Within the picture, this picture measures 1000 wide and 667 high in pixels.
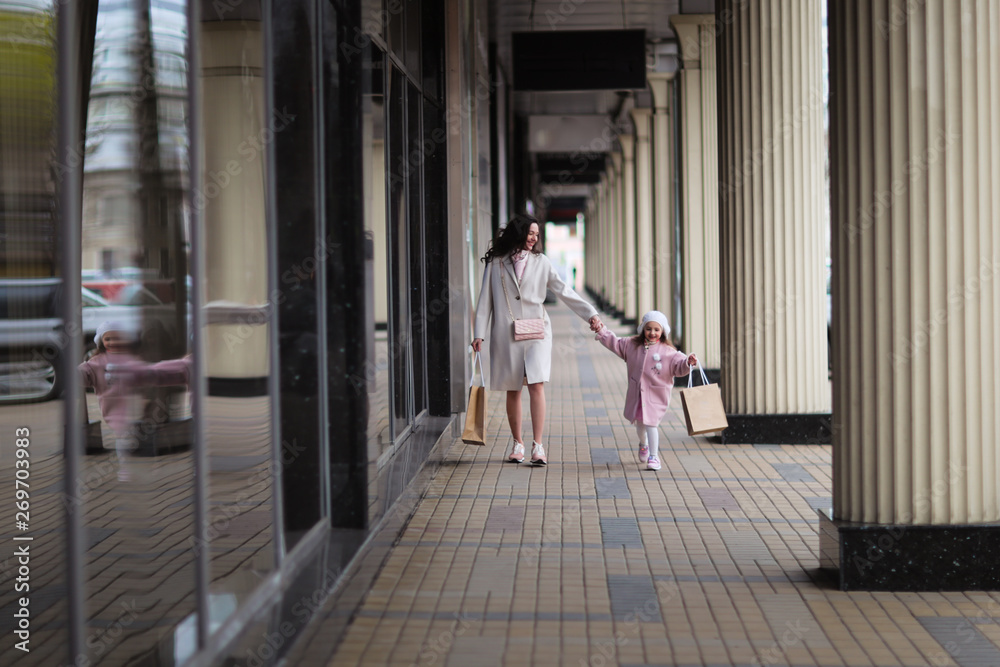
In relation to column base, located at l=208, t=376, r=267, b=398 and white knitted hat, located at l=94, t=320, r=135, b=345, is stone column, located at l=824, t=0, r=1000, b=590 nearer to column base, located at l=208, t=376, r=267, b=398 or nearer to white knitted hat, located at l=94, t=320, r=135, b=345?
column base, located at l=208, t=376, r=267, b=398

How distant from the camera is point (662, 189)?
661 inches

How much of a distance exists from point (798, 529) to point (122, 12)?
34.1 ft

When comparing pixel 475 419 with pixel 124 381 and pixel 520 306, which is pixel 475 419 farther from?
pixel 124 381

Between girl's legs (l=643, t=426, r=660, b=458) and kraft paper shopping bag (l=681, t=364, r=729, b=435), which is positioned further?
girl's legs (l=643, t=426, r=660, b=458)

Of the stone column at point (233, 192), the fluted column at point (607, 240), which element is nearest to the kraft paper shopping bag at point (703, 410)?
the stone column at point (233, 192)

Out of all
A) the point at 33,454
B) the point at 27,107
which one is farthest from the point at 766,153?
the point at 27,107

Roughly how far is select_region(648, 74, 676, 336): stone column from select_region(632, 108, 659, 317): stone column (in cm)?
261

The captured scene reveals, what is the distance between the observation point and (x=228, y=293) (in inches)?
430

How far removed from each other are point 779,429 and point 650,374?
1435 mm

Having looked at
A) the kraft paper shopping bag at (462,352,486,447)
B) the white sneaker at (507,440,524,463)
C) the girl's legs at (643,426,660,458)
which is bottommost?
the white sneaker at (507,440,524,463)

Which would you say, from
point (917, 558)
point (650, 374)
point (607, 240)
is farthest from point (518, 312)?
point (607, 240)

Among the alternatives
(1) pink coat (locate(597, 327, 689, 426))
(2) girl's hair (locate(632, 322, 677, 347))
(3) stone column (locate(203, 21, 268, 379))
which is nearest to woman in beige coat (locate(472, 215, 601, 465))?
(2) girl's hair (locate(632, 322, 677, 347))

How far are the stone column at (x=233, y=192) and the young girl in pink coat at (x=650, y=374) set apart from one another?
4191 mm

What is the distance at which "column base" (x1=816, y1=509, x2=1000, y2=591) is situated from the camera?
402 cm
